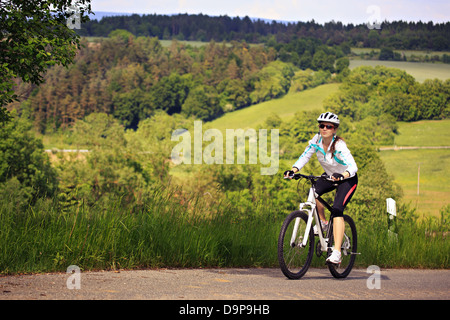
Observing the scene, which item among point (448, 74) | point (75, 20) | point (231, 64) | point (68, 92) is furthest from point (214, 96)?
point (75, 20)

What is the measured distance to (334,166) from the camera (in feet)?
21.5

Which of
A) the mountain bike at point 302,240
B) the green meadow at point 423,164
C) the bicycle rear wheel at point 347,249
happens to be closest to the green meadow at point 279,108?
the green meadow at point 423,164

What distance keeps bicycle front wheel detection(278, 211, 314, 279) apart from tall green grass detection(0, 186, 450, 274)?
993 millimetres

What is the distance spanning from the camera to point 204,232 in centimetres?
715

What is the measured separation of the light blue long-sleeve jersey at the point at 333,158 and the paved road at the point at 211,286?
1.31m

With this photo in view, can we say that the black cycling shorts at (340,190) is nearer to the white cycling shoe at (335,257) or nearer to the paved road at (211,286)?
the white cycling shoe at (335,257)

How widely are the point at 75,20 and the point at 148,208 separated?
17.8ft

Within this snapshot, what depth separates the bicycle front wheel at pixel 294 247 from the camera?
609 cm

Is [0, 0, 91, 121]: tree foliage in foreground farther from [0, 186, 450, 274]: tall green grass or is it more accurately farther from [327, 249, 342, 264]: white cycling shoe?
[327, 249, 342, 264]: white cycling shoe

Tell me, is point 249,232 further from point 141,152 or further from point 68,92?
point 68,92

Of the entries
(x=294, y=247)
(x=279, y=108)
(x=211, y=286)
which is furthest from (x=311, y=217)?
(x=279, y=108)

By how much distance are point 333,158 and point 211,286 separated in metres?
2.17

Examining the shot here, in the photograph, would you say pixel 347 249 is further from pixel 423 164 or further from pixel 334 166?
pixel 423 164

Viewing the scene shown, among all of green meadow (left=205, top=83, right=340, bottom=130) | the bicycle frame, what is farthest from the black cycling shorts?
green meadow (left=205, top=83, right=340, bottom=130)
